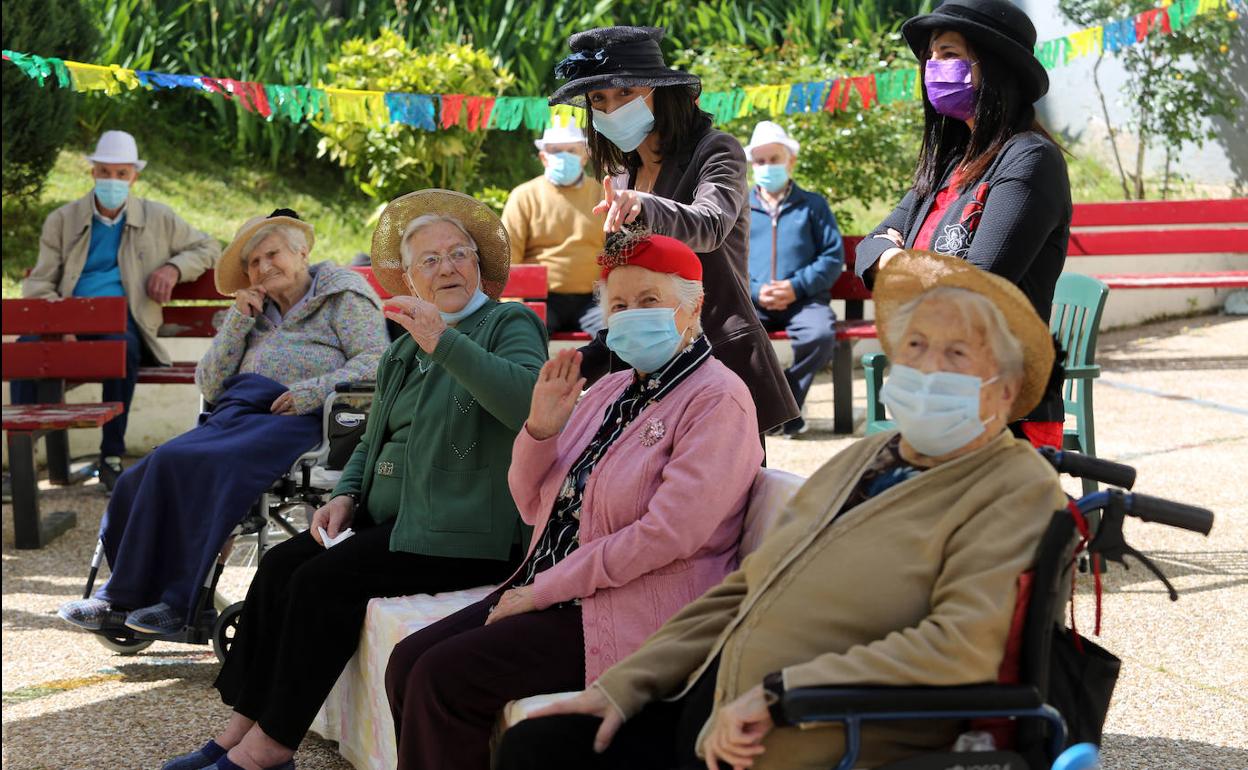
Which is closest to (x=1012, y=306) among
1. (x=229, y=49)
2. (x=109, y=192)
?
(x=109, y=192)

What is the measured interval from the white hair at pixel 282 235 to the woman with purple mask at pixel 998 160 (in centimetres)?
260

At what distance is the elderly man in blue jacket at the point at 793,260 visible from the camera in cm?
831

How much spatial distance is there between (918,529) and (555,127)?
6983 millimetres

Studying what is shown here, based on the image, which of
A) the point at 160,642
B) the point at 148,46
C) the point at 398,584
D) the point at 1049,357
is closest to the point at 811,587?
the point at 1049,357

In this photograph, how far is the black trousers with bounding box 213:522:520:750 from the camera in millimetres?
3754

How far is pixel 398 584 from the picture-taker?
12.6 feet

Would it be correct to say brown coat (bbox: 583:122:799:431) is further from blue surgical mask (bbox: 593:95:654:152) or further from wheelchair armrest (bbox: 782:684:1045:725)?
wheelchair armrest (bbox: 782:684:1045:725)

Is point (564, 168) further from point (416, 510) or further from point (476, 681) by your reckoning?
point (476, 681)

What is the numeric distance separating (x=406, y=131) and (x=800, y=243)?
13.1 feet

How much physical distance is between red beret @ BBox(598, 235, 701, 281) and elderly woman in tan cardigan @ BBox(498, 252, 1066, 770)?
0.65 m

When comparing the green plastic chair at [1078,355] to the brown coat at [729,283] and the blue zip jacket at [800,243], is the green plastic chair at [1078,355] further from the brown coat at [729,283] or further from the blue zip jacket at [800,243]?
the blue zip jacket at [800,243]

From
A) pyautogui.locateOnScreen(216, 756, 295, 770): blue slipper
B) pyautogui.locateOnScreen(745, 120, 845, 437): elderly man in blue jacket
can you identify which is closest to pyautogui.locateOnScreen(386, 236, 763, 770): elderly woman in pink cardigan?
pyautogui.locateOnScreen(216, 756, 295, 770): blue slipper

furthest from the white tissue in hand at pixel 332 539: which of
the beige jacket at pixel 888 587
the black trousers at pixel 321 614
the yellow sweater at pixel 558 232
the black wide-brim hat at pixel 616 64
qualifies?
the yellow sweater at pixel 558 232

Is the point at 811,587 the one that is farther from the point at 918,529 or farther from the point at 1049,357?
Result: the point at 1049,357
